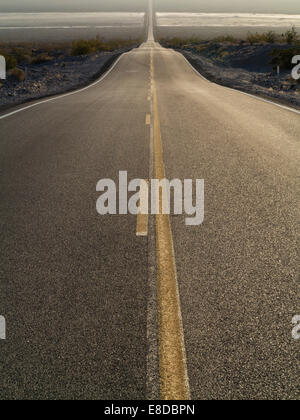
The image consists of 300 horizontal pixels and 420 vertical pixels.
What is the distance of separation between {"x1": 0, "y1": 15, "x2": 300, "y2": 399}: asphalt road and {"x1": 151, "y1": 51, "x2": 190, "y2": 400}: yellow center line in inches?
1.9

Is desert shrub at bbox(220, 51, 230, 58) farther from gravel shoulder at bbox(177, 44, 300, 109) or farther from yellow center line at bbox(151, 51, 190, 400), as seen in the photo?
yellow center line at bbox(151, 51, 190, 400)

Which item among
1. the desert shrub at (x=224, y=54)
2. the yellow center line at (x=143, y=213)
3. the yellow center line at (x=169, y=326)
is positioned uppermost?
the desert shrub at (x=224, y=54)

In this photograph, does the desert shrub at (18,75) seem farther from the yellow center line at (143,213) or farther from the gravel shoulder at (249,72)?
the yellow center line at (143,213)

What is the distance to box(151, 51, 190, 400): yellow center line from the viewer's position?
226cm

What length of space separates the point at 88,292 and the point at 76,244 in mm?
905

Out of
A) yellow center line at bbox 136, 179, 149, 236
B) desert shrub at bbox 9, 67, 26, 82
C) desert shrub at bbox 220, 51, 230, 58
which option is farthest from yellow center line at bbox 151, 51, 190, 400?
desert shrub at bbox 220, 51, 230, 58

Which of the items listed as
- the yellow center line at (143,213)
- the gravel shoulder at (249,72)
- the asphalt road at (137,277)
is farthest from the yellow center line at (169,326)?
the gravel shoulder at (249,72)

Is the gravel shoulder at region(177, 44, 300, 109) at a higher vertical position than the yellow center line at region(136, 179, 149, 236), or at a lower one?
higher

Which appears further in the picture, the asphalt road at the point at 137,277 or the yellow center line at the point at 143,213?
the yellow center line at the point at 143,213

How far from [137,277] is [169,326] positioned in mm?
697

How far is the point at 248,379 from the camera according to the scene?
2283mm

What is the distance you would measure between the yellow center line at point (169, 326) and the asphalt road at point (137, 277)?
0.05 meters

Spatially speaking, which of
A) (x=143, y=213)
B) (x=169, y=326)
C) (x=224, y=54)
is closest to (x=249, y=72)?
(x=224, y=54)

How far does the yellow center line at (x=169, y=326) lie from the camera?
226 cm
